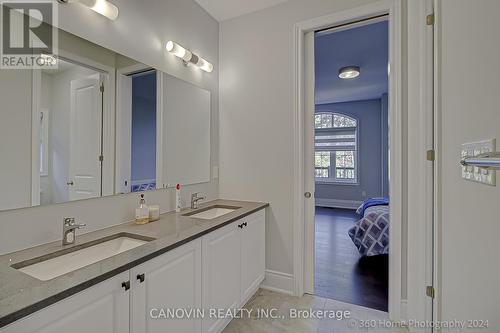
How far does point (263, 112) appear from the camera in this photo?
2391 millimetres

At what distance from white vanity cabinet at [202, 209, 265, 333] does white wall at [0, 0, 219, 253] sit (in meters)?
0.60

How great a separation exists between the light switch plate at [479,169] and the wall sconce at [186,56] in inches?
78.3

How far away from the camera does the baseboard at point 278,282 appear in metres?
2.26

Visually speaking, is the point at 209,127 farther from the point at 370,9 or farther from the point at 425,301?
the point at 425,301

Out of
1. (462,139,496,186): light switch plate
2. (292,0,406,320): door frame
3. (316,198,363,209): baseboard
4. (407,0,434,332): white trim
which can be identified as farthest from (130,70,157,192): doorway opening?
(316,198,363,209): baseboard

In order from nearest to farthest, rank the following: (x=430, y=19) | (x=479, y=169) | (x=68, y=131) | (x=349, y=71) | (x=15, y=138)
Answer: (x=479, y=169), (x=15, y=138), (x=68, y=131), (x=430, y=19), (x=349, y=71)

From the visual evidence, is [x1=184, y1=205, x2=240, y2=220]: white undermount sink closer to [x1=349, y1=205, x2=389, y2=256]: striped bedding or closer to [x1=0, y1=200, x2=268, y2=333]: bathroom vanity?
[x1=0, y1=200, x2=268, y2=333]: bathroom vanity

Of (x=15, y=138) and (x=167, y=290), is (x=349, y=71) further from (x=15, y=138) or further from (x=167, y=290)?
(x=15, y=138)

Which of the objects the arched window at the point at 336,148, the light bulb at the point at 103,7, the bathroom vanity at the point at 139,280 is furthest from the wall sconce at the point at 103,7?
the arched window at the point at 336,148

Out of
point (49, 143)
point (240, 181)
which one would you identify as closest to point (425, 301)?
point (240, 181)

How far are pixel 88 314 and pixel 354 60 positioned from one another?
4236 mm

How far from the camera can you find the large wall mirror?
1.14 metres

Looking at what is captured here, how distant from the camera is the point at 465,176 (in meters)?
0.97

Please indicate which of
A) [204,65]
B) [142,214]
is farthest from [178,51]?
[142,214]
